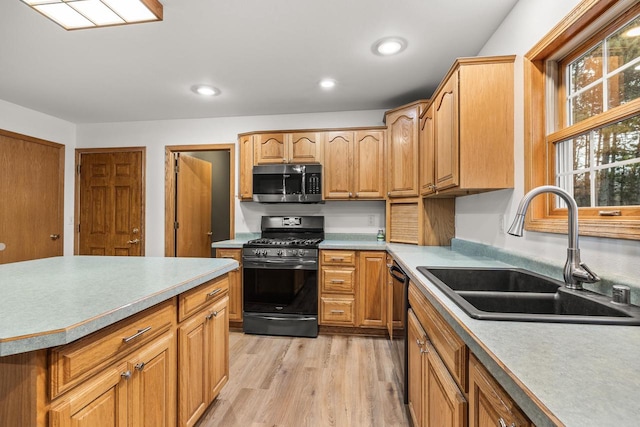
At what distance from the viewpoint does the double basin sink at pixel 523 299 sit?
0.85 m

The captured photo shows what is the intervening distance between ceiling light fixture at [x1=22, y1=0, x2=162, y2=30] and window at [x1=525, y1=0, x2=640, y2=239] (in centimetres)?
210

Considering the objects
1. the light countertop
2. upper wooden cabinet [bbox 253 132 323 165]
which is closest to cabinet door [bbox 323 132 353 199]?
upper wooden cabinet [bbox 253 132 323 165]

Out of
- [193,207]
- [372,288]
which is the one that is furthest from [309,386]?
[193,207]

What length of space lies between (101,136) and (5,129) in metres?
0.91

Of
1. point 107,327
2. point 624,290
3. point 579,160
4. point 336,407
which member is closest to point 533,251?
point 579,160

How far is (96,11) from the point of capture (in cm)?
164

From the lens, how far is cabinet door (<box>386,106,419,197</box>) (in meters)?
2.82

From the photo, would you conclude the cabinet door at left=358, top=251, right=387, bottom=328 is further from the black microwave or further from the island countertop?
the island countertop

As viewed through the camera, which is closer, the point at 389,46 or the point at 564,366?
the point at 564,366

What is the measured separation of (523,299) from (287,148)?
2629mm

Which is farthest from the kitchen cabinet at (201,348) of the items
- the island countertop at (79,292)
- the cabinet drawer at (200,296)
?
the island countertop at (79,292)

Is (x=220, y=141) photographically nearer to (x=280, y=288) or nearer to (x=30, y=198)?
(x=280, y=288)

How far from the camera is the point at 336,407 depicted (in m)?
1.81

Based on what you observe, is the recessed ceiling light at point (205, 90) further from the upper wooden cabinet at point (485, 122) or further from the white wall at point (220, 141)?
the upper wooden cabinet at point (485, 122)
